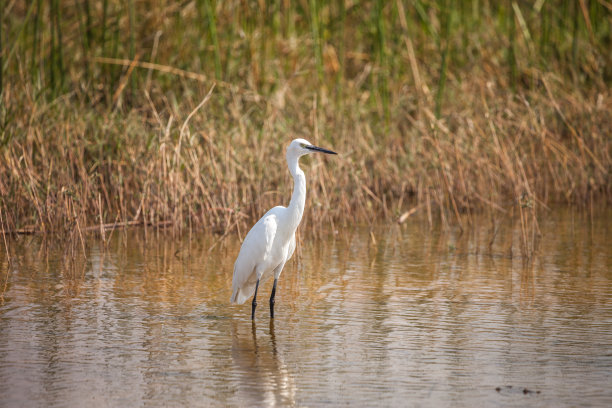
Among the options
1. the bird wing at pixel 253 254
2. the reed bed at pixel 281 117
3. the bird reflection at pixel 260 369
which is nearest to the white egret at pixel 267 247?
the bird wing at pixel 253 254

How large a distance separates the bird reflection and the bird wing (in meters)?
0.31

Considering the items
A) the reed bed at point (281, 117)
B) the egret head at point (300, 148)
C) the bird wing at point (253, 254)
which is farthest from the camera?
the reed bed at point (281, 117)

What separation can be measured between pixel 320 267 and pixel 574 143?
3.59 metres

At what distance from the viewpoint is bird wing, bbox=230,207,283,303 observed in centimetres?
532

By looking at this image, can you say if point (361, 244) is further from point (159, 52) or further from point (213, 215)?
point (159, 52)

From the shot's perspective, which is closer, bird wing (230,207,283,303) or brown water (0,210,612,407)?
brown water (0,210,612,407)

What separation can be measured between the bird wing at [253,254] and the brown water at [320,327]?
0.19 meters

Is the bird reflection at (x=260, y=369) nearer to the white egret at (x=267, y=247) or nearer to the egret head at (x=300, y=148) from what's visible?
the white egret at (x=267, y=247)

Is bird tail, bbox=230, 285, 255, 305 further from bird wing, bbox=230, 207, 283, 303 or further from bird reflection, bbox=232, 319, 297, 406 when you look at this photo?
bird reflection, bbox=232, 319, 297, 406

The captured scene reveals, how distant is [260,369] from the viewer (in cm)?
421

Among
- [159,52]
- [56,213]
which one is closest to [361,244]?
[56,213]

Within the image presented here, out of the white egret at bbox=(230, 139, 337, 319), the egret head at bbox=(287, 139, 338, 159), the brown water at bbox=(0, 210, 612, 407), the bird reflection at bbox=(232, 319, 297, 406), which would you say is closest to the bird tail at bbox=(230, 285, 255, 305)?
the white egret at bbox=(230, 139, 337, 319)

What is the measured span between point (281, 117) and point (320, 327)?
4.22 meters

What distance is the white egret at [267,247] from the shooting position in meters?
5.33
